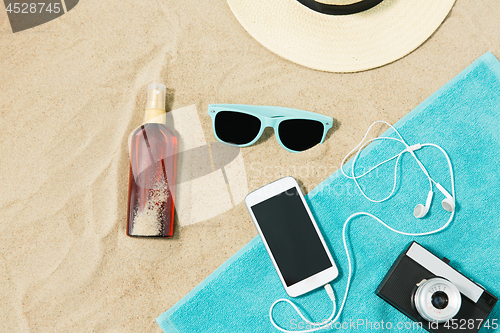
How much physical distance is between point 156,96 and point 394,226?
58 cm

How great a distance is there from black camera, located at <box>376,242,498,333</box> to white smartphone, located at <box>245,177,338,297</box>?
4.9 inches

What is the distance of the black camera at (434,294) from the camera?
58cm

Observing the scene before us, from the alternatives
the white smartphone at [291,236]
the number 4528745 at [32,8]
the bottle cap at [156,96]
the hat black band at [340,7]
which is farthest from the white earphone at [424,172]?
the number 4528745 at [32,8]

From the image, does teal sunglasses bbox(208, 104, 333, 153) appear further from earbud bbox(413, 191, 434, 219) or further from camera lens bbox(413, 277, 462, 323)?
camera lens bbox(413, 277, 462, 323)

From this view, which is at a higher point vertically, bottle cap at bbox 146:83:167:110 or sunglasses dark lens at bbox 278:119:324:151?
bottle cap at bbox 146:83:167:110

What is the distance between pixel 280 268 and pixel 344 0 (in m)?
0.54

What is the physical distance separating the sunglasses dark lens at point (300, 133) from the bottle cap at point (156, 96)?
0.83ft

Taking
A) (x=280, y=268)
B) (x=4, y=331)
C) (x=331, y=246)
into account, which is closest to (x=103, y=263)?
(x=4, y=331)

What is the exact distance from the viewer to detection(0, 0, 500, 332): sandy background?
69 centimetres

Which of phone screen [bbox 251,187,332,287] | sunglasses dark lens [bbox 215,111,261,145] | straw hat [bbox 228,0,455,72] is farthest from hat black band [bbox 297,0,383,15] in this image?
phone screen [bbox 251,187,332,287]

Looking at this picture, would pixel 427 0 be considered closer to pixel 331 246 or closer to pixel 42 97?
pixel 331 246

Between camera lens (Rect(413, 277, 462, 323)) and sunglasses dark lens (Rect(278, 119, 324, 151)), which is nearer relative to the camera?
camera lens (Rect(413, 277, 462, 323))

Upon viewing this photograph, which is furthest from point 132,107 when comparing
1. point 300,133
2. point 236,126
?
point 300,133

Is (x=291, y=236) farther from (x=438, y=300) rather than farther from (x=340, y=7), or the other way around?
(x=340, y=7)
